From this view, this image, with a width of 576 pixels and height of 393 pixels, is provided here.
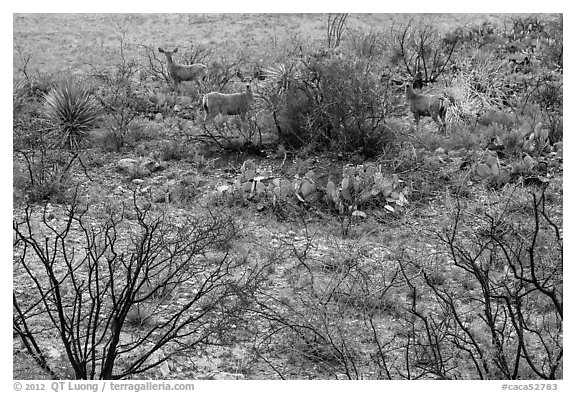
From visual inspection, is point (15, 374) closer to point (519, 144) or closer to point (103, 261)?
point (103, 261)

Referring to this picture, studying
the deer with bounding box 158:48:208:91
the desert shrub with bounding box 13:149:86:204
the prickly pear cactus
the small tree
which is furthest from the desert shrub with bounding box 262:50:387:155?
the small tree

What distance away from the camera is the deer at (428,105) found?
12789 millimetres

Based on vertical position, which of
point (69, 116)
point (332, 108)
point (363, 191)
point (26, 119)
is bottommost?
point (363, 191)

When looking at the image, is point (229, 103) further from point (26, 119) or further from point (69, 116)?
point (26, 119)

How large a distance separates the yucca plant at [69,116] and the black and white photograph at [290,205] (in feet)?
0.12

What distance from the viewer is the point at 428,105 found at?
42.2 ft

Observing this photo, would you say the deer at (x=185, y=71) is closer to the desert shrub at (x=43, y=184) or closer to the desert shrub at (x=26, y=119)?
the desert shrub at (x=26, y=119)

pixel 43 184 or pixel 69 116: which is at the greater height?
pixel 69 116

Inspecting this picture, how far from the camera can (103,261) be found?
881cm

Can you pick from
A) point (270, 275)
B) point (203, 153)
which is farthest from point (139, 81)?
point (270, 275)

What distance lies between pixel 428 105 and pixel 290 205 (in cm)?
362

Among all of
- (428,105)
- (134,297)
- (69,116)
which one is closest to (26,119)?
(69,116)

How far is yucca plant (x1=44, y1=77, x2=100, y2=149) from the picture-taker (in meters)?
12.8

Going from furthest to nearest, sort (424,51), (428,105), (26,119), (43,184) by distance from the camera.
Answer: (424,51)
(26,119)
(428,105)
(43,184)
